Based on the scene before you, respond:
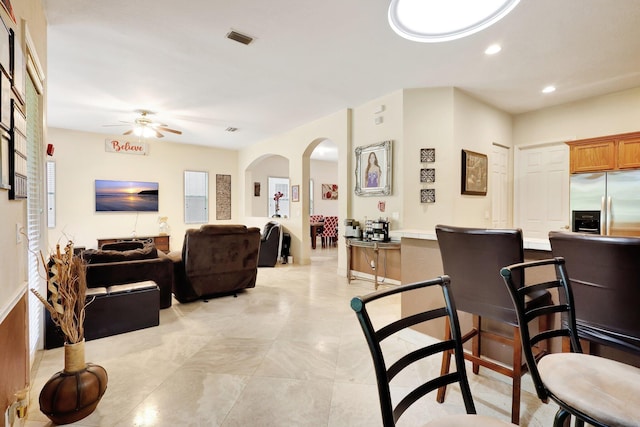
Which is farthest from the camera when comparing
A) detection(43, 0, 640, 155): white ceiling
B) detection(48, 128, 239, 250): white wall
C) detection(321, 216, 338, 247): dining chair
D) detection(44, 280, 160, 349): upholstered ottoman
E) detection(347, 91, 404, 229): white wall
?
detection(321, 216, 338, 247): dining chair

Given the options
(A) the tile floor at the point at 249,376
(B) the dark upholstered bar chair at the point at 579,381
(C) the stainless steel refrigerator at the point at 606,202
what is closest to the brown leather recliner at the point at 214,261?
(A) the tile floor at the point at 249,376

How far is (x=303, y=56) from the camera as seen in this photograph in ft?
11.1

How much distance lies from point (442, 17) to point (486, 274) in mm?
2516

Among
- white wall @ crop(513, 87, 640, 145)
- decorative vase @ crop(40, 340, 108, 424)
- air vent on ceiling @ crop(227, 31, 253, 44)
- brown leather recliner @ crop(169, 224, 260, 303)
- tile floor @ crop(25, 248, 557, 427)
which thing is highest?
air vent on ceiling @ crop(227, 31, 253, 44)

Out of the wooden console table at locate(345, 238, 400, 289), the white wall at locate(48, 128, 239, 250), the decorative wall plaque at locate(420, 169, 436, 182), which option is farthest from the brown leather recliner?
the white wall at locate(48, 128, 239, 250)

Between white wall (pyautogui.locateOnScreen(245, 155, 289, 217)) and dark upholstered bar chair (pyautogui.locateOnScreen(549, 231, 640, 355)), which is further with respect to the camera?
white wall (pyautogui.locateOnScreen(245, 155, 289, 217))

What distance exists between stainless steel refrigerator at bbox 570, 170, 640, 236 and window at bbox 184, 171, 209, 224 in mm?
7776

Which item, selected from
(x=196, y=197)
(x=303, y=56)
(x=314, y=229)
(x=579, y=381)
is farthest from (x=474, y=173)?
(x=196, y=197)

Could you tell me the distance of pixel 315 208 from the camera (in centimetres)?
1055

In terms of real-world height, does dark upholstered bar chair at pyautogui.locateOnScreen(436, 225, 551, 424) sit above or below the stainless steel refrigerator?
below

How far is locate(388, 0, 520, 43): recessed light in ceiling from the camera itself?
8.64 ft

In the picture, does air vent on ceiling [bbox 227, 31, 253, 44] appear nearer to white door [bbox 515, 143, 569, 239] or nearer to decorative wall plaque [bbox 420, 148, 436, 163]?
decorative wall plaque [bbox 420, 148, 436, 163]

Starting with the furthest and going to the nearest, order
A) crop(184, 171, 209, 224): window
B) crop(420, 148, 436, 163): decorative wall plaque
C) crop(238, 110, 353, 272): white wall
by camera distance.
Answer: crop(184, 171, 209, 224): window, crop(238, 110, 353, 272): white wall, crop(420, 148, 436, 163): decorative wall plaque

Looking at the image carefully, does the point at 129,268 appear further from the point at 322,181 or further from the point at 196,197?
the point at 322,181
